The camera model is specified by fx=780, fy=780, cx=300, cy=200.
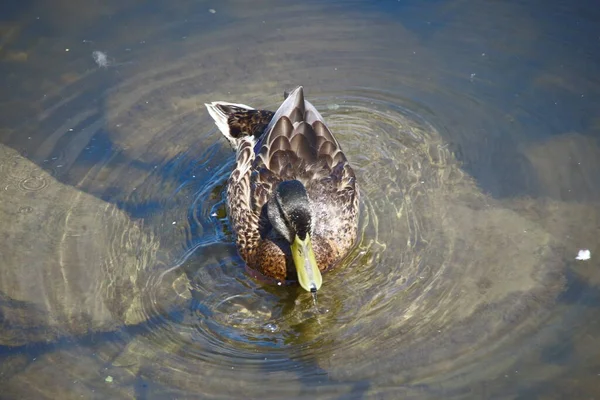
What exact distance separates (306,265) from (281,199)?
1.87 feet

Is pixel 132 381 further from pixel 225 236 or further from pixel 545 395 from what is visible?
pixel 545 395

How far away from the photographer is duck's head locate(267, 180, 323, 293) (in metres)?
6.12

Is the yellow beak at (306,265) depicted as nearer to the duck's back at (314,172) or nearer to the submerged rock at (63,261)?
the duck's back at (314,172)

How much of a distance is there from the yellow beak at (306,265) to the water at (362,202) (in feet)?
0.84

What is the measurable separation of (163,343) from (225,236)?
1.49 meters

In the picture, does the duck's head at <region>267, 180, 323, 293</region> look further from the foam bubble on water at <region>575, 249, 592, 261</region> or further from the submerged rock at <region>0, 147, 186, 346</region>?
the foam bubble on water at <region>575, 249, 592, 261</region>

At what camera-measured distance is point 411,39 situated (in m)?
8.91

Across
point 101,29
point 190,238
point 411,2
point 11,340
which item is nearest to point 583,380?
point 190,238

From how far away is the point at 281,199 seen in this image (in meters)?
6.18

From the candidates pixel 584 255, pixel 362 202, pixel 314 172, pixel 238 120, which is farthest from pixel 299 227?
pixel 584 255

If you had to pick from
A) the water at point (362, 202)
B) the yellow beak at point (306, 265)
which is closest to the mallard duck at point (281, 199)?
the yellow beak at point (306, 265)

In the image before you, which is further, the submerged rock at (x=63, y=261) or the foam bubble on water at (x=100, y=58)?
the foam bubble on water at (x=100, y=58)

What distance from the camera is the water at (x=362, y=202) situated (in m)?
5.71

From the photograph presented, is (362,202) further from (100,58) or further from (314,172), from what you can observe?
(100,58)
